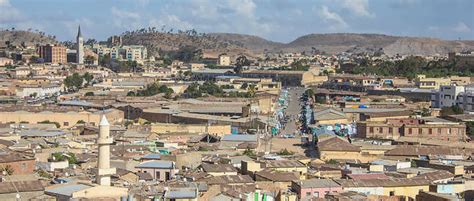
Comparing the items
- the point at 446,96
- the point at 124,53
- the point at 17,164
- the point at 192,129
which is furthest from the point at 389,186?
the point at 124,53

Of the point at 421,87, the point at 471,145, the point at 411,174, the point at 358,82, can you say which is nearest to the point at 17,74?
the point at 358,82

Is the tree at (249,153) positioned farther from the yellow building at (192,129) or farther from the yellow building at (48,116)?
the yellow building at (48,116)

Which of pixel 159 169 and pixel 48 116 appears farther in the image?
pixel 48 116

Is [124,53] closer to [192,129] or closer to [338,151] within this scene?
[192,129]

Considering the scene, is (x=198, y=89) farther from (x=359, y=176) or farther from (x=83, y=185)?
(x=83, y=185)

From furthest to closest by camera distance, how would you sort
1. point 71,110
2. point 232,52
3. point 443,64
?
point 232,52
point 443,64
point 71,110

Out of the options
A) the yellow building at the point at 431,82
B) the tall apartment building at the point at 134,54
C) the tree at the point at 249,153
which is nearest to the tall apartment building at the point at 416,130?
the tree at the point at 249,153

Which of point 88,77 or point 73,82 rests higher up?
point 88,77
